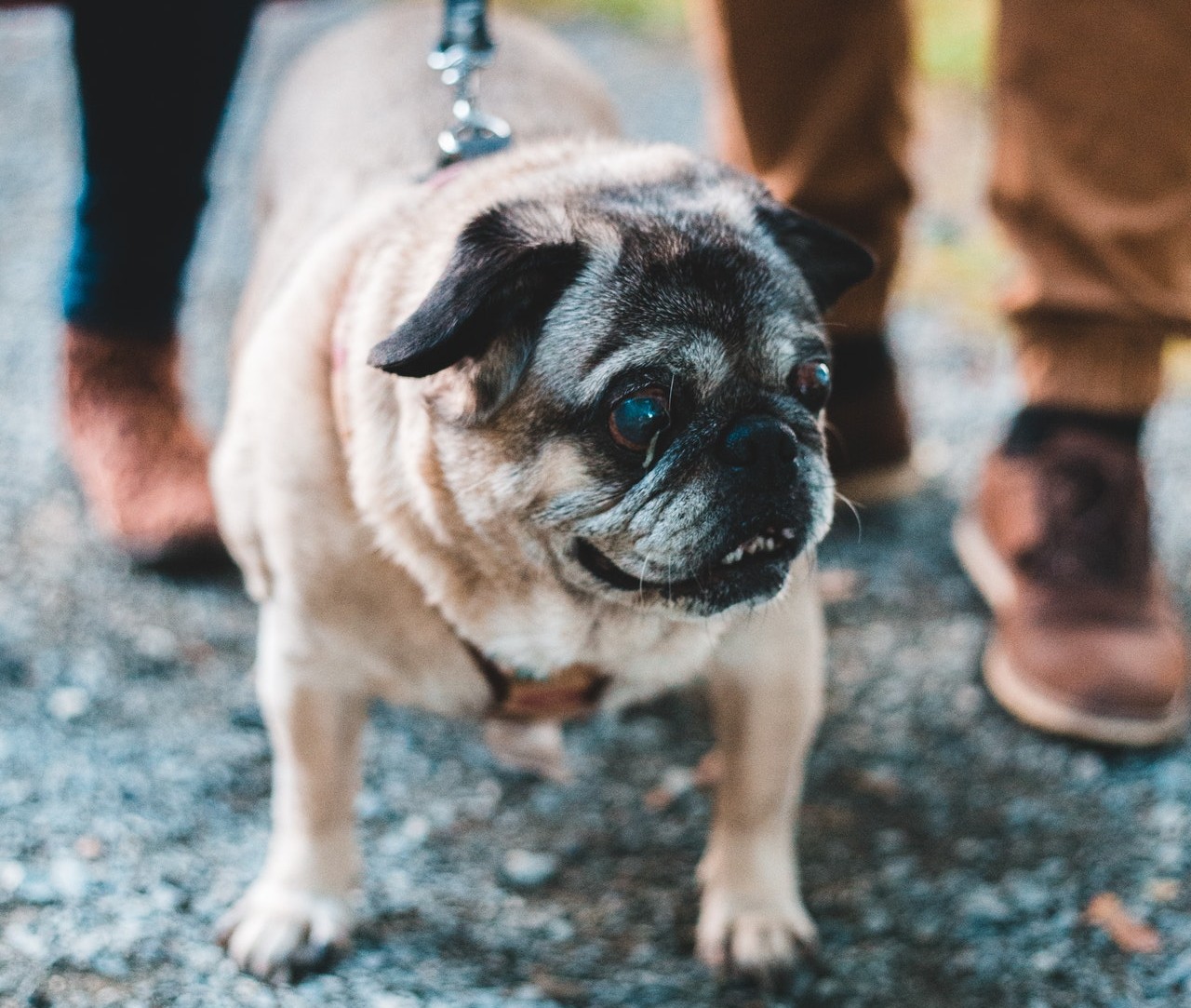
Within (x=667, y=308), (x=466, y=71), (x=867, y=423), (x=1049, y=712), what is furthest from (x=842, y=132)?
(x=667, y=308)

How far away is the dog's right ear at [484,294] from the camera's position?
1657 millimetres

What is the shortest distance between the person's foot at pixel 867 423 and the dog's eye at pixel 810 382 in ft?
4.64

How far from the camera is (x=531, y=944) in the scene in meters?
2.31

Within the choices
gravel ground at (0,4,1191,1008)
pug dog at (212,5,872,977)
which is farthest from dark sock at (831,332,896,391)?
pug dog at (212,5,872,977)

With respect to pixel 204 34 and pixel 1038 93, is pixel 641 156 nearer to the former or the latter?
pixel 1038 93

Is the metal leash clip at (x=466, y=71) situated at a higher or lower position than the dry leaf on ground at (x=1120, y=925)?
higher

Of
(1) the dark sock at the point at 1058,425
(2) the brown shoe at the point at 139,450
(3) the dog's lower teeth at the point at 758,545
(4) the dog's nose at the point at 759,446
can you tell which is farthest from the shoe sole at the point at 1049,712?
(2) the brown shoe at the point at 139,450

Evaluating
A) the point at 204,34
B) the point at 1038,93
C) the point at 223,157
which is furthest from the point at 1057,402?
the point at 223,157

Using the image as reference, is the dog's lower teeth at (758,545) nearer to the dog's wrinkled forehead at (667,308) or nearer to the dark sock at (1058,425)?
the dog's wrinkled forehead at (667,308)

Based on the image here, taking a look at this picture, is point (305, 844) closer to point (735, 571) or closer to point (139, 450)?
point (735, 571)

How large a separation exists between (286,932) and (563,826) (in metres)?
0.62

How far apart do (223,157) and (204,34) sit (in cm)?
270

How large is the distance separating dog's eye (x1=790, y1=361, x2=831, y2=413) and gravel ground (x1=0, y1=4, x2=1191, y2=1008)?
1.05m

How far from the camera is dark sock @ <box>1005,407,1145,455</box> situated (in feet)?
9.90
